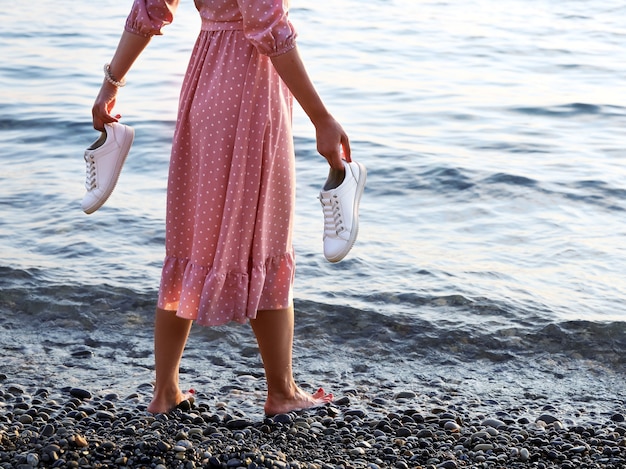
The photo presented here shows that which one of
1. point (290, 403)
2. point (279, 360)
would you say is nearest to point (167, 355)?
point (279, 360)

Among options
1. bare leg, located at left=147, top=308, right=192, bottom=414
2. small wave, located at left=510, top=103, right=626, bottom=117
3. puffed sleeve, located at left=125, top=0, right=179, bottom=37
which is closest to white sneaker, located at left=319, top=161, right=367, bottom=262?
bare leg, located at left=147, top=308, right=192, bottom=414

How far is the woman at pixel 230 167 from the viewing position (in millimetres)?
3355

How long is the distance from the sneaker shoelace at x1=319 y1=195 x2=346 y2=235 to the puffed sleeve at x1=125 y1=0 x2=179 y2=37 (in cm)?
84

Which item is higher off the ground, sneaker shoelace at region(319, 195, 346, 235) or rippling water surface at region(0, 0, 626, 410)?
sneaker shoelace at region(319, 195, 346, 235)

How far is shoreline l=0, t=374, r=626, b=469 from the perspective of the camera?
3.26 meters

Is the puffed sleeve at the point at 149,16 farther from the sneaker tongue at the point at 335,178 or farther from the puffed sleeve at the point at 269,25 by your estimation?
the sneaker tongue at the point at 335,178

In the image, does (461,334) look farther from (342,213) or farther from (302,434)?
(342,213)

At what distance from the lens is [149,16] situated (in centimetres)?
344

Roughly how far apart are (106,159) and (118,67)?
0.33m

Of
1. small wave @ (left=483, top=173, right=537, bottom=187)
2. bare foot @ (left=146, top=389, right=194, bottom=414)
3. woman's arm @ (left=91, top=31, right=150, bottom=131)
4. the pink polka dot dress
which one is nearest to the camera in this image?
the pink polka dot dress

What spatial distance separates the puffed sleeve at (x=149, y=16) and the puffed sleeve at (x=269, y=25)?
0.39m

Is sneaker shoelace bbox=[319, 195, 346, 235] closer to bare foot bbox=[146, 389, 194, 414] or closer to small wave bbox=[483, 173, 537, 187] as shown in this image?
bare foot bbox=[146, 389, 194, 414]

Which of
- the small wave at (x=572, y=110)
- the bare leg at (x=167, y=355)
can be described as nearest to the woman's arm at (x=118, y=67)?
the bare leg at (x=167, y=355)

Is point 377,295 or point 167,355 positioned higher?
point 167,355
